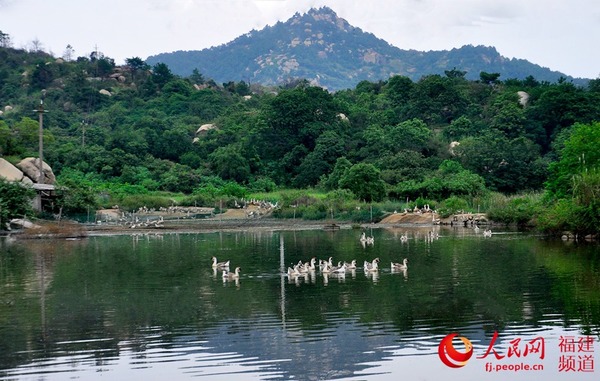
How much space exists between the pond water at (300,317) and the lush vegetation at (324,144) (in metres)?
14.4

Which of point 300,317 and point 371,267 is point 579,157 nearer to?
point 371,267

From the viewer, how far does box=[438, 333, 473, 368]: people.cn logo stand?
44.6 ft

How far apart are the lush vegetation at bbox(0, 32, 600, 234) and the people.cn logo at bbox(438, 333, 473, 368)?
23122 millimetres

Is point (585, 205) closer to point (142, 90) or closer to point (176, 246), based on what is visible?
point (176, 246)

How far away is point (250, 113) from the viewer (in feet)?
303

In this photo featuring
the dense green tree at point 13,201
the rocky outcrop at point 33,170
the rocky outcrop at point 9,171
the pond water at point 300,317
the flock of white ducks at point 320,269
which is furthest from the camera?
the rocky outcrop at point 33,170

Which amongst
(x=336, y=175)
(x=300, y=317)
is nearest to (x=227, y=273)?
(x=300, y=317)

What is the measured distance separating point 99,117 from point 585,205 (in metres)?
68.0

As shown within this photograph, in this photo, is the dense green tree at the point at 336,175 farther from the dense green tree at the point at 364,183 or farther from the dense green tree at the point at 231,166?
the dense green tree at the point at 231,166

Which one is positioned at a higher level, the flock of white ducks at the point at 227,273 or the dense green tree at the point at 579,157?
the dense green tree at the point at 579,157

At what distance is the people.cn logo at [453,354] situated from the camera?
1359 centimetres

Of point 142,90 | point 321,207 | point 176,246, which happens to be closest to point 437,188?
point 321,207

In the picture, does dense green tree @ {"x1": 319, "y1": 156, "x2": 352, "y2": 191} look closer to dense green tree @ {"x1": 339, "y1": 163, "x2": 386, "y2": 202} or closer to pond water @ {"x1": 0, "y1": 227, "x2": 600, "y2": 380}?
dense green tree @ {"x1": 339, "y1": 163, "x2": 386, "y2": 202}

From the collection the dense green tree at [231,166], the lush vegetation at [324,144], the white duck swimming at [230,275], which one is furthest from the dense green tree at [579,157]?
the dense green tree at [231,166]
